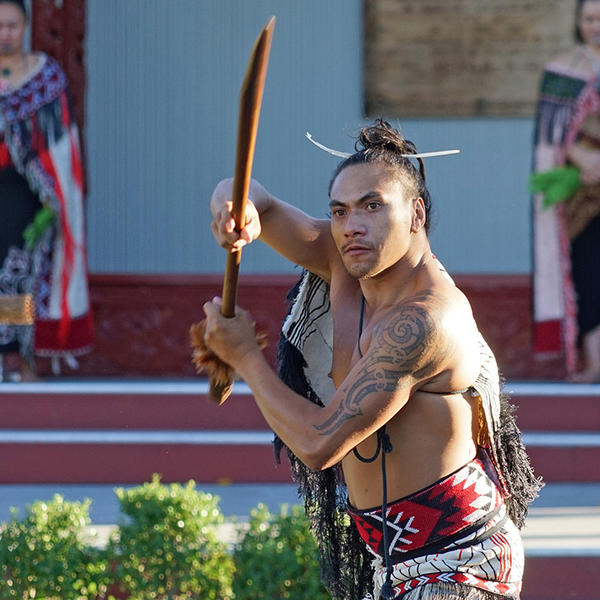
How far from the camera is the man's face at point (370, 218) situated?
2842 mm

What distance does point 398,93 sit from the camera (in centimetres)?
933

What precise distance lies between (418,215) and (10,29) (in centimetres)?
589

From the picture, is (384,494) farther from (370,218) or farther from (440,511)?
(370,218)

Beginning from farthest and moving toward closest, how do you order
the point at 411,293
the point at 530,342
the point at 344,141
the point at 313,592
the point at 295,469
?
the point at 344,141 < the point at 530,342 < the point at 313,592 < the point at 295,469 < the point at 411,293

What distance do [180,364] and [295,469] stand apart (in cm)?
554

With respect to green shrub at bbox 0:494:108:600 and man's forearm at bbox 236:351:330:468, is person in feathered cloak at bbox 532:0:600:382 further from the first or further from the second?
man's forearm at bbox 236:351:330:468

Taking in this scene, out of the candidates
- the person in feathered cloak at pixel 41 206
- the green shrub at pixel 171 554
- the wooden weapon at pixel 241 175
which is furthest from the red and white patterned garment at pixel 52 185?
the wooden weapon at pixel 241 175

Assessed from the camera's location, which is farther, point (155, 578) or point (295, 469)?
point (155, 578)

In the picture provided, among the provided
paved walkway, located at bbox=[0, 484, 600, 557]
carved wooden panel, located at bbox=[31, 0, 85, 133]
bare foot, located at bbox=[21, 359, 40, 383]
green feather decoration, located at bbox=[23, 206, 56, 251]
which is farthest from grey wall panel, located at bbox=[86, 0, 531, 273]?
paved walkway, located at bbox=[0, 484, 600, 557]

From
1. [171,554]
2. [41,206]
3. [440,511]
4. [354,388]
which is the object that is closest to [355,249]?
[354,388]

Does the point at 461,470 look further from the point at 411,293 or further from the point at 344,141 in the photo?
the point at 344,141

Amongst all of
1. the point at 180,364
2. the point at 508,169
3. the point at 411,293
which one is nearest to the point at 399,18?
the point at 508,169

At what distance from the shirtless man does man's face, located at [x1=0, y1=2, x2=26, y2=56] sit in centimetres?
551

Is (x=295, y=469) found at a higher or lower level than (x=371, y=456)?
lower
